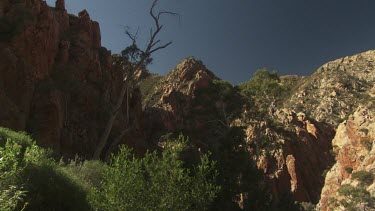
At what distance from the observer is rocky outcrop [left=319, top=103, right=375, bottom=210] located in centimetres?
5406

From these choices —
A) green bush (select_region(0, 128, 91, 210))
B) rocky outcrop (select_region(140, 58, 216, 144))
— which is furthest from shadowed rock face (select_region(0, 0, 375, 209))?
green bush (select_region(0, 128, 91, 210))

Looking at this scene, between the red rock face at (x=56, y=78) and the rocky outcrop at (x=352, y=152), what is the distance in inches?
1372

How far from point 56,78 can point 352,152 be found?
153 feet

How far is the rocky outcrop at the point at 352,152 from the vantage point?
54.1 m

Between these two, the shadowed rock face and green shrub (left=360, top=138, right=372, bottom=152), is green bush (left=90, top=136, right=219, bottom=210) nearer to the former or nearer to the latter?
the shadowed rock face

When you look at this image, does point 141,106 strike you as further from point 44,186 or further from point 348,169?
point 348,169

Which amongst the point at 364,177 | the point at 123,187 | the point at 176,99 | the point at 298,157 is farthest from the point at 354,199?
the point at 123,187

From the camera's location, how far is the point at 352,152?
59031 millimetres

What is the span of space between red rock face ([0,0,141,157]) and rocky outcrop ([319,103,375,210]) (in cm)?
3486

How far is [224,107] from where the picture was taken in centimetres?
4069

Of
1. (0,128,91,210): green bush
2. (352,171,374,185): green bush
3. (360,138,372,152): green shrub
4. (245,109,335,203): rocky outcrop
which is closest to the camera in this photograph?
(0,128,91,210): green bush

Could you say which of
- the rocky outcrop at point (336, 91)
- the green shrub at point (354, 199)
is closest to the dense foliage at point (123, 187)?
the green shrub at point (354, 199)

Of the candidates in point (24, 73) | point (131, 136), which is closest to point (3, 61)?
point (24, 73)

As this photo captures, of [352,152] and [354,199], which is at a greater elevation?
[352,152]
